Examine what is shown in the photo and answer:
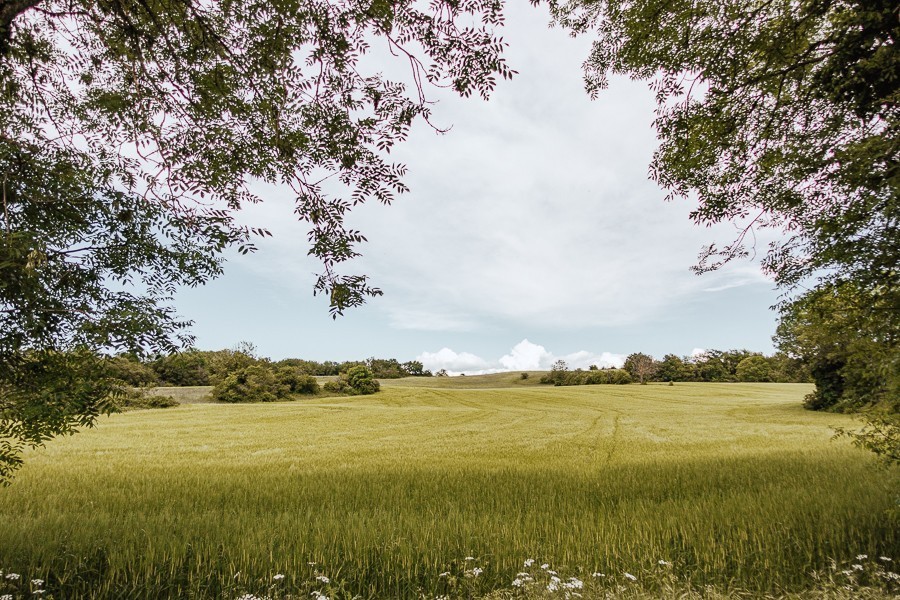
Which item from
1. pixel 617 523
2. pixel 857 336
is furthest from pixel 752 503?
pixel 857 336

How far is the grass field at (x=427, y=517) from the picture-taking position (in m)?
4.41

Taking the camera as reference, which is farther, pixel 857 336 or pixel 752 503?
pixel 752 503

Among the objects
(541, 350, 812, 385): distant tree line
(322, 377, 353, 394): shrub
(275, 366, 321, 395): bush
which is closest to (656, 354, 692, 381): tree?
(541, 350, 812, 385): distant tree line

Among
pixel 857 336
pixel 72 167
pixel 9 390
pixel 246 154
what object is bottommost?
pixel 9 390

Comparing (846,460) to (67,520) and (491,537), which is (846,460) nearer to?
(491,537)

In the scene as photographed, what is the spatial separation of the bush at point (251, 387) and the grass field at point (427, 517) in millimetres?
38626

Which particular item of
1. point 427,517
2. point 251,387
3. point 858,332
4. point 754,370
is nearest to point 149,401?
point 251,387

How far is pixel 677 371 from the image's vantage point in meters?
101

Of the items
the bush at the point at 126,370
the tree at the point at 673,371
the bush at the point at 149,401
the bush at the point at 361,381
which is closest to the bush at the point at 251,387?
the bush at the point at 149,401

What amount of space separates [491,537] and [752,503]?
203 inches

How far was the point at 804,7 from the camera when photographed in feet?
20.7

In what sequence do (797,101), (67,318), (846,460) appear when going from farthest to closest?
1. (846,460)
2. (797,101)
3. (67,318)

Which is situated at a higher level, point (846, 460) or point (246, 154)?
point (246, 154)

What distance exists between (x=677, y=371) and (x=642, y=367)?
10944mm
